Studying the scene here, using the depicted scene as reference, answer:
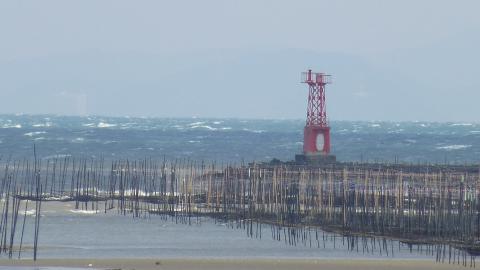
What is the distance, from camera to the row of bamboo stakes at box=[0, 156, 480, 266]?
40656 millimetres

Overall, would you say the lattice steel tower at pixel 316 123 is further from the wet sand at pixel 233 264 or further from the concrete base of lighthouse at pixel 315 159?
the wet sand at pixel 233 264

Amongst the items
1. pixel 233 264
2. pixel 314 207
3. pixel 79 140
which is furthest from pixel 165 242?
pixel 79 140

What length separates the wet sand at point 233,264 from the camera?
3609cm

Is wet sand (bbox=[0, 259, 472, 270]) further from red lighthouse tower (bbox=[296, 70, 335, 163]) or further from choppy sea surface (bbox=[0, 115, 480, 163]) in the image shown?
choppy sea surface (bbox=[0, 115, 480, 163])

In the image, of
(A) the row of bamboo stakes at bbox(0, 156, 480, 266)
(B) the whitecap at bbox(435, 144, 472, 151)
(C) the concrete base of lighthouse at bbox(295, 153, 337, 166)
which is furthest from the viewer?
(B) the whitecap at bbox(435, 144, 472, 151)

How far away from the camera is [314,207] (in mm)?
47094

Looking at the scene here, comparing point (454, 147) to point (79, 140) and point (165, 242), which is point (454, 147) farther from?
point (165, 242)

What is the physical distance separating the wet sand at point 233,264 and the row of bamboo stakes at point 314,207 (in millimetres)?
841

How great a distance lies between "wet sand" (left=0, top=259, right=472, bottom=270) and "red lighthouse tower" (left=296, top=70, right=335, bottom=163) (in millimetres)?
29784

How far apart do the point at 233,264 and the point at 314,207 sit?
10.4 metres

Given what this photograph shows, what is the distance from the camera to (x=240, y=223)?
4744 centimetres

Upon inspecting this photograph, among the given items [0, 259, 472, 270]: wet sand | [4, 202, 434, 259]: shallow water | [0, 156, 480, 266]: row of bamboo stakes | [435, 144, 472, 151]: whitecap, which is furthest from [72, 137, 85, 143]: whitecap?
[0, 259, 472, 270]: wet sand

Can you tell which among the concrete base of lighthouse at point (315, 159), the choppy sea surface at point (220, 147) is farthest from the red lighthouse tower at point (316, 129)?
the choppy sea surface at point (220, 147)

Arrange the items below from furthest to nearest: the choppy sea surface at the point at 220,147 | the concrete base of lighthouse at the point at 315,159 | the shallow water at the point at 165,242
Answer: the choppy sea surface at the point at 220,147, the concrete base of lighthouse at the point at 315,159, the shallow water at the point at 165,242
